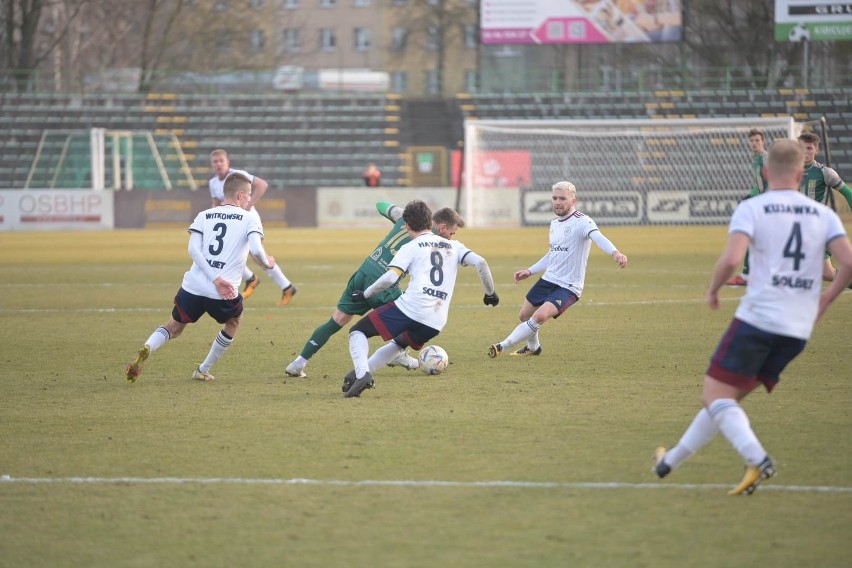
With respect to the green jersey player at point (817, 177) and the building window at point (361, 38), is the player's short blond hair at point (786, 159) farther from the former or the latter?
the building window at point (361, 38)

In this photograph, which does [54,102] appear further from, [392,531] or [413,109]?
[392,531]

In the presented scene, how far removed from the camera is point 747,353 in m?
5.92

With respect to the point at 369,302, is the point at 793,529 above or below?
below

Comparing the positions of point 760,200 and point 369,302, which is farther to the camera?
point 369,302

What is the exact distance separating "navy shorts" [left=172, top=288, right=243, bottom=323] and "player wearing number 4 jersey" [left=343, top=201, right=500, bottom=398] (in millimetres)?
1375

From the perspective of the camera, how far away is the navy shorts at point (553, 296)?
36.9 feet

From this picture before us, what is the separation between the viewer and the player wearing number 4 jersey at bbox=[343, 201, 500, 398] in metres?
8.80

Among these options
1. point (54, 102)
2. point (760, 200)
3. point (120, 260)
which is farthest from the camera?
point (54, 102)

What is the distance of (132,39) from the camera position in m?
61.9

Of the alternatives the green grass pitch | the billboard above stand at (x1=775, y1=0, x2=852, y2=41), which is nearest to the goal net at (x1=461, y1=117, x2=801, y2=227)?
the billboard above stand at (x1=775, y1=0, x2=852, y2=41)

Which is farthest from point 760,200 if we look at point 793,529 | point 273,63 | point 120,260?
point 273,63

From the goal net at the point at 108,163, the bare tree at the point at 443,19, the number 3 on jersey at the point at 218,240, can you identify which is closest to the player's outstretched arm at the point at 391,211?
the number 3 on jersey at the point at 218,240

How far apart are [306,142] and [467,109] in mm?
6485

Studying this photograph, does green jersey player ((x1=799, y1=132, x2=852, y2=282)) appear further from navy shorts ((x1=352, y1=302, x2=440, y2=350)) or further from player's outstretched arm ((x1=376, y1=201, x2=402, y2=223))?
navy shorts ((x1=352, y1=302, x2=440, y2=350))
